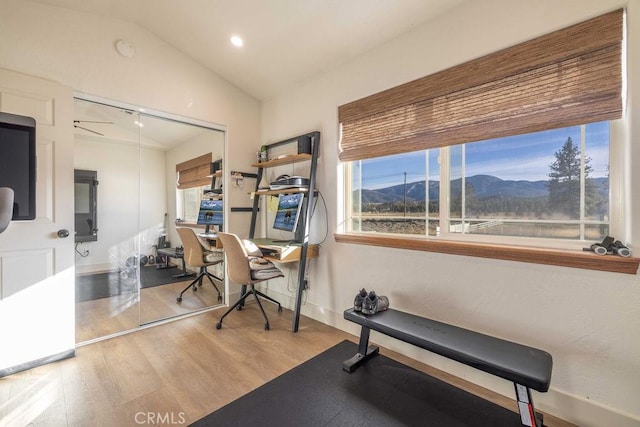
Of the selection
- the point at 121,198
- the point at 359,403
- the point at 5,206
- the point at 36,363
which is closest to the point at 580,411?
the point at 359,403

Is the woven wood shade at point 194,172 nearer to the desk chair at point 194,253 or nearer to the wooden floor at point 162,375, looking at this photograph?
the desk chair at point 194,253

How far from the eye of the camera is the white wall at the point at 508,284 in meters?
1.42

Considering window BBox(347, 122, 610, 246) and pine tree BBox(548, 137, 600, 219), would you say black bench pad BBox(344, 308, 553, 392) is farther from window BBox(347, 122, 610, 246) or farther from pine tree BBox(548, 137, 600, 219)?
pine tree BBox(548, 137, 600, 219)

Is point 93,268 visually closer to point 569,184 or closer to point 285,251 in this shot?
point 285,251

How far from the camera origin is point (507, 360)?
143 cm

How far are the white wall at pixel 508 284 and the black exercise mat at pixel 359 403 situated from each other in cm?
25

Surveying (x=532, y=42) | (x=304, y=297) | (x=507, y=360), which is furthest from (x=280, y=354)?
(x=532, y=42)

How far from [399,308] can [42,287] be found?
2.75m

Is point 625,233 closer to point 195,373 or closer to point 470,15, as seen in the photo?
point 470,15

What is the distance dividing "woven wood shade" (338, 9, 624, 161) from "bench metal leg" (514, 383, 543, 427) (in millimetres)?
1411

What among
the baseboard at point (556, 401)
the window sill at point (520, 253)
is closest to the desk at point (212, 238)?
the window sill at point (520, 253)

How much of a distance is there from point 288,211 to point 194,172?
121 cm

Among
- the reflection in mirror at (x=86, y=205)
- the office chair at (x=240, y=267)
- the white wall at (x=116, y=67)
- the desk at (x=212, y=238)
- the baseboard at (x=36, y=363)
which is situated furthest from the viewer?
the desk at (x=212, y=238)

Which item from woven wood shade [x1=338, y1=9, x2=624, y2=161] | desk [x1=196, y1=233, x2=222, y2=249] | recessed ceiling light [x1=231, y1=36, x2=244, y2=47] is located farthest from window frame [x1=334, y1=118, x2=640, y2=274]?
recessed ceiling light [x1=231, y1=36, x2=244, y2=47]
